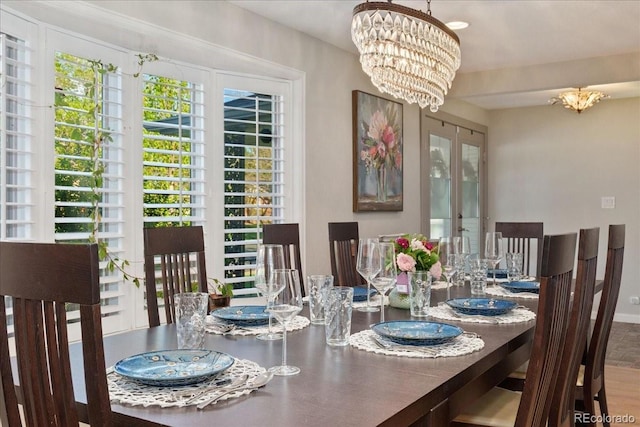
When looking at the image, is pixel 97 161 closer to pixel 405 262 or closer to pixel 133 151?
pixel 133 151

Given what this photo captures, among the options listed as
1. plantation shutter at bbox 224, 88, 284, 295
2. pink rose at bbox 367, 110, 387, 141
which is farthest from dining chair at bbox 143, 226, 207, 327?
pink rose at bbox 367, 110, 387, 141

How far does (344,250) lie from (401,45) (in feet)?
4.26

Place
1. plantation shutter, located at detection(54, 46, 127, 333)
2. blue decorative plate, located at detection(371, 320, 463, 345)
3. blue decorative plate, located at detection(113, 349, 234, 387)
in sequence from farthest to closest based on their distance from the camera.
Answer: plantation shutter, located at detection(54, 46, 127, 333), blue decorative plate, located at detection(371, 320, 463, 345), blue decorative plate, located at detection(113, 349, 234, 387)

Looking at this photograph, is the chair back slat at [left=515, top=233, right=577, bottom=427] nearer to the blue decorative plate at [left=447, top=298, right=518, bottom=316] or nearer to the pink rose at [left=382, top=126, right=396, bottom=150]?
the blue decorative plate at [left=447, top=298, right=518, bottom=316]

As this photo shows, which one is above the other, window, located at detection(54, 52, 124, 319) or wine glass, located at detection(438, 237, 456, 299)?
window, located at detection(54, 52, 124, 319)

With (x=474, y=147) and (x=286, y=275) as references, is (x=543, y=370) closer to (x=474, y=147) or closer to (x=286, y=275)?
(x=286, y=275)

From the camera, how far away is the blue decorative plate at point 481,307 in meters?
2.08

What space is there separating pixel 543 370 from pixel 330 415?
2.19ft

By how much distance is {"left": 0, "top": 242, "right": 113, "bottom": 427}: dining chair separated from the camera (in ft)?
3.08

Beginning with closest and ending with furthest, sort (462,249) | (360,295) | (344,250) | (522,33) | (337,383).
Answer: (337,383), (360,295), (462,249), (344,250), (522,33)

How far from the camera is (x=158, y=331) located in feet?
6.20

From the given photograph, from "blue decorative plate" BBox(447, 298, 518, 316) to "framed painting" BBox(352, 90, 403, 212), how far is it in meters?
2.35

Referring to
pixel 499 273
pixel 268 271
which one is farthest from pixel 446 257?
pixel 268 271

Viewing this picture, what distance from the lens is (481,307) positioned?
212 centimetres
